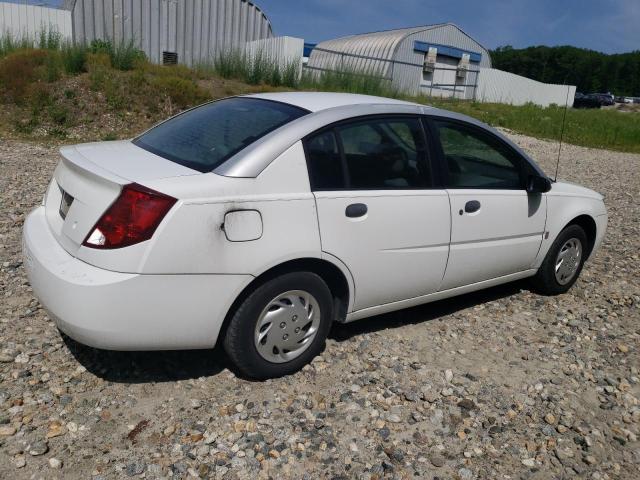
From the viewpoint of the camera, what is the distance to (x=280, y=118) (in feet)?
12.1

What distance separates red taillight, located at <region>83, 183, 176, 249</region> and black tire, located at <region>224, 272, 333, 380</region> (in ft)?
2.22

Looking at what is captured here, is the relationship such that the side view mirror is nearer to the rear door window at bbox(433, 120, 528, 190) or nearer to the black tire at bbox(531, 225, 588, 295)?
the rear door window at bbox(433, 120, 528, 190)

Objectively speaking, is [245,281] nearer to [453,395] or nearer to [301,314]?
[301,314]

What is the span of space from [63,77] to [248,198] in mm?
12987

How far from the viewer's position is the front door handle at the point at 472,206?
4248 mm

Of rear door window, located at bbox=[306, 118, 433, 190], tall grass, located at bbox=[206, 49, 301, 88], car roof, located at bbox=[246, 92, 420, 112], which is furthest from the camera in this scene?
tall grass, located at bbox=[206, 49, 301, 88]

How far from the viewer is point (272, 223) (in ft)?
10.7

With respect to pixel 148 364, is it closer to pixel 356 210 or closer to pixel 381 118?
pixel 356 210

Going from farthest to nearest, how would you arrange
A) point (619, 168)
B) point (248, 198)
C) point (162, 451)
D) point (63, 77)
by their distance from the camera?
point (619, 168)
point (63, 77)
point (248, 198)
point (162, 451)

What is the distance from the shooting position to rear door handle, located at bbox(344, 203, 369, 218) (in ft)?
11.7

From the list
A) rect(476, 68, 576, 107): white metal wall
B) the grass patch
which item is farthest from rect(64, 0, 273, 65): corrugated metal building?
rect(476, 68, 576, 107): white metal wall

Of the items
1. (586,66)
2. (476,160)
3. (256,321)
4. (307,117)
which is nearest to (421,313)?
(476,160)

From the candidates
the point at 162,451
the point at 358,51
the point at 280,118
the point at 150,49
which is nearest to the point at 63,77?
the point at 150,49

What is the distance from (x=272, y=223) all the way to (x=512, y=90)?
127 ft
